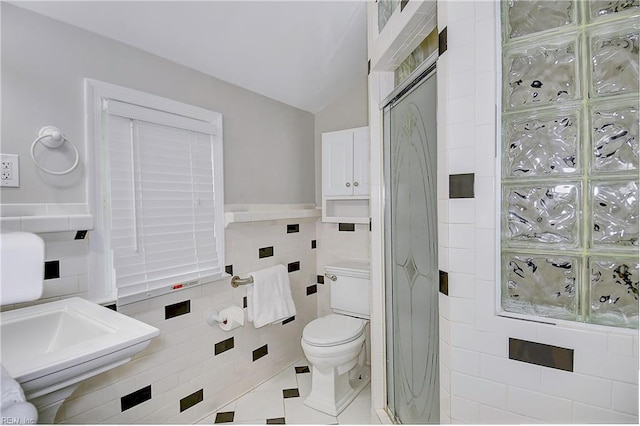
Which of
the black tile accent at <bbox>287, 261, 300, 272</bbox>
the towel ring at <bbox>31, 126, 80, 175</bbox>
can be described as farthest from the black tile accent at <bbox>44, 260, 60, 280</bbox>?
the black tile accent at <bbox>287, 261, 300, 272</bbox>

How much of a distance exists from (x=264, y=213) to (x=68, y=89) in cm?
117

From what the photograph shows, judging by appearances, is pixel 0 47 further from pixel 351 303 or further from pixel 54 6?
pixel 351 303

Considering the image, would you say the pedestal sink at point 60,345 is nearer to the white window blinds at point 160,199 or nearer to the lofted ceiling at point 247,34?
the white window blinds at point 160,199

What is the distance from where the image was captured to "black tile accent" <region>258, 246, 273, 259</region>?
2283 mm

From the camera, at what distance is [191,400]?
6.13 feet

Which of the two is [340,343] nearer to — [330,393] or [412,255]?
[330,393]

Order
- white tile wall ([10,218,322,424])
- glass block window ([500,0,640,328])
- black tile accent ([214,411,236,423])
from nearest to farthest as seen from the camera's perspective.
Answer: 1. glass block window ([500,0,640,328])
2. white tile wall ([10,218,322,424])
3. black tile accent ([214,411,236,423])

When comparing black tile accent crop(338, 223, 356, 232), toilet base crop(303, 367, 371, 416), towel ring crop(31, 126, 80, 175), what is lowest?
toilet base crop(303, 367, 371, 416)

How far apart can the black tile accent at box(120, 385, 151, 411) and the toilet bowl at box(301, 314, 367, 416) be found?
876 mm

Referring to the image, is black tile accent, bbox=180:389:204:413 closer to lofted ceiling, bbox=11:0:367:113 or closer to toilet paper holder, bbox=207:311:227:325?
toilet paper holder, bbox=207:311:227:325

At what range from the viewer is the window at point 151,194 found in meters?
1.50

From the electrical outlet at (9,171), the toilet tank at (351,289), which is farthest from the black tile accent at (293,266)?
the electrical outlet at (9,171)

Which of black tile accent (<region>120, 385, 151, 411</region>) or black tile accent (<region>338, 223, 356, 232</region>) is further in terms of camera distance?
black tile accent (<region>338, 223, 356, 232</region>)

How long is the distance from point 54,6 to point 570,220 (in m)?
2.03
